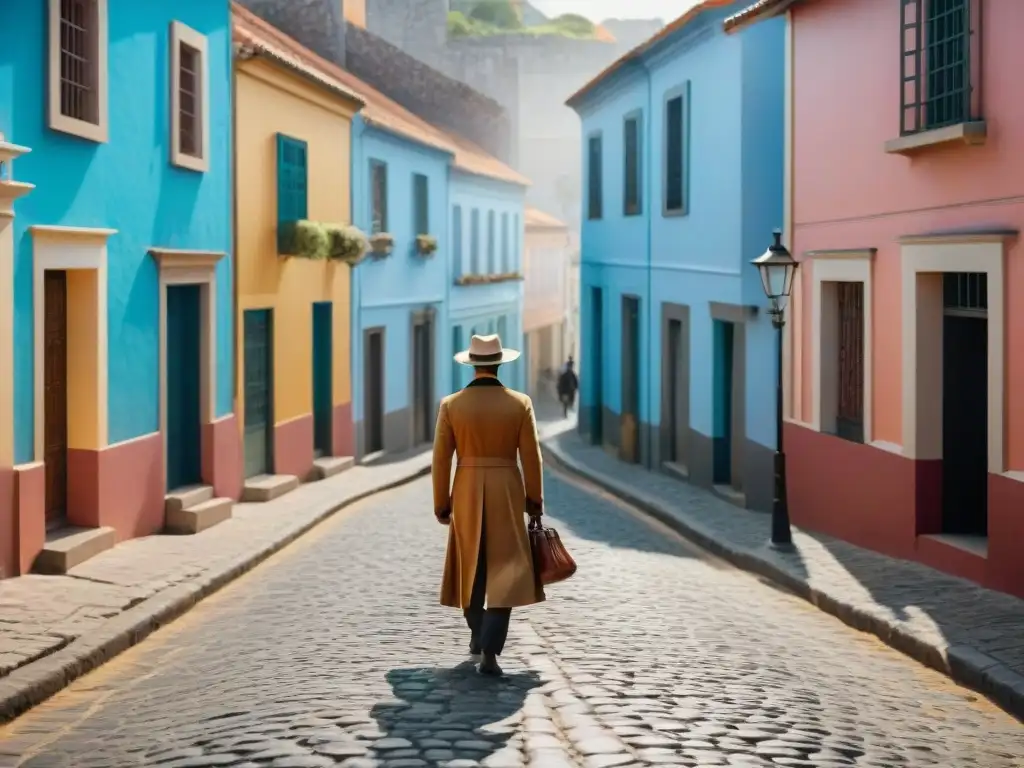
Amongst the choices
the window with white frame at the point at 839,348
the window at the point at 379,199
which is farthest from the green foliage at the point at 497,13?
the window with white frame at the point at 839,348

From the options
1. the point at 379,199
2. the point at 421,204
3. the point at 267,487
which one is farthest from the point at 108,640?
the point at 421,204

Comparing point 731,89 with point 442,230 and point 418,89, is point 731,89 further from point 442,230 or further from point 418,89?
point 418,89

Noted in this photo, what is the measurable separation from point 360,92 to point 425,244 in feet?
11.6

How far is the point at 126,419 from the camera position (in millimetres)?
→ 14391

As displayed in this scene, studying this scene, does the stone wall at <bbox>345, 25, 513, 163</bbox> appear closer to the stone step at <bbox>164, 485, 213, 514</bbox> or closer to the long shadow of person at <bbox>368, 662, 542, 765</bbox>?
the stone step at <bbox>164, 485, 213, 514</bbox>

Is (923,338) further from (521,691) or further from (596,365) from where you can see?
(596,365)

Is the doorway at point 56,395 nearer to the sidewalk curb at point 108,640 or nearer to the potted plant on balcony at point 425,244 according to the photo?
the sidewalk curb at point 108,640

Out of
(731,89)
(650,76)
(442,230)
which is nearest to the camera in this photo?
(731,89)

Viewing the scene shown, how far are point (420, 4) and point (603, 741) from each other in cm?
4805

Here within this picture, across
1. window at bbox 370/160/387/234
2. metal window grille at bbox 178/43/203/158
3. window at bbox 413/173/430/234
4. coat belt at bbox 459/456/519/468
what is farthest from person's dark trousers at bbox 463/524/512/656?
window at bbox 413/173/430/234

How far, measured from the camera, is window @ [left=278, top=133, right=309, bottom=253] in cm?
1995

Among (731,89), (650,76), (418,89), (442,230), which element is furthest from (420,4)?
(731,89)

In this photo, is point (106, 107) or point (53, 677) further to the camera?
point (106, 107)

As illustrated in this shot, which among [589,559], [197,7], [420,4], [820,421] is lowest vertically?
[589,559]
